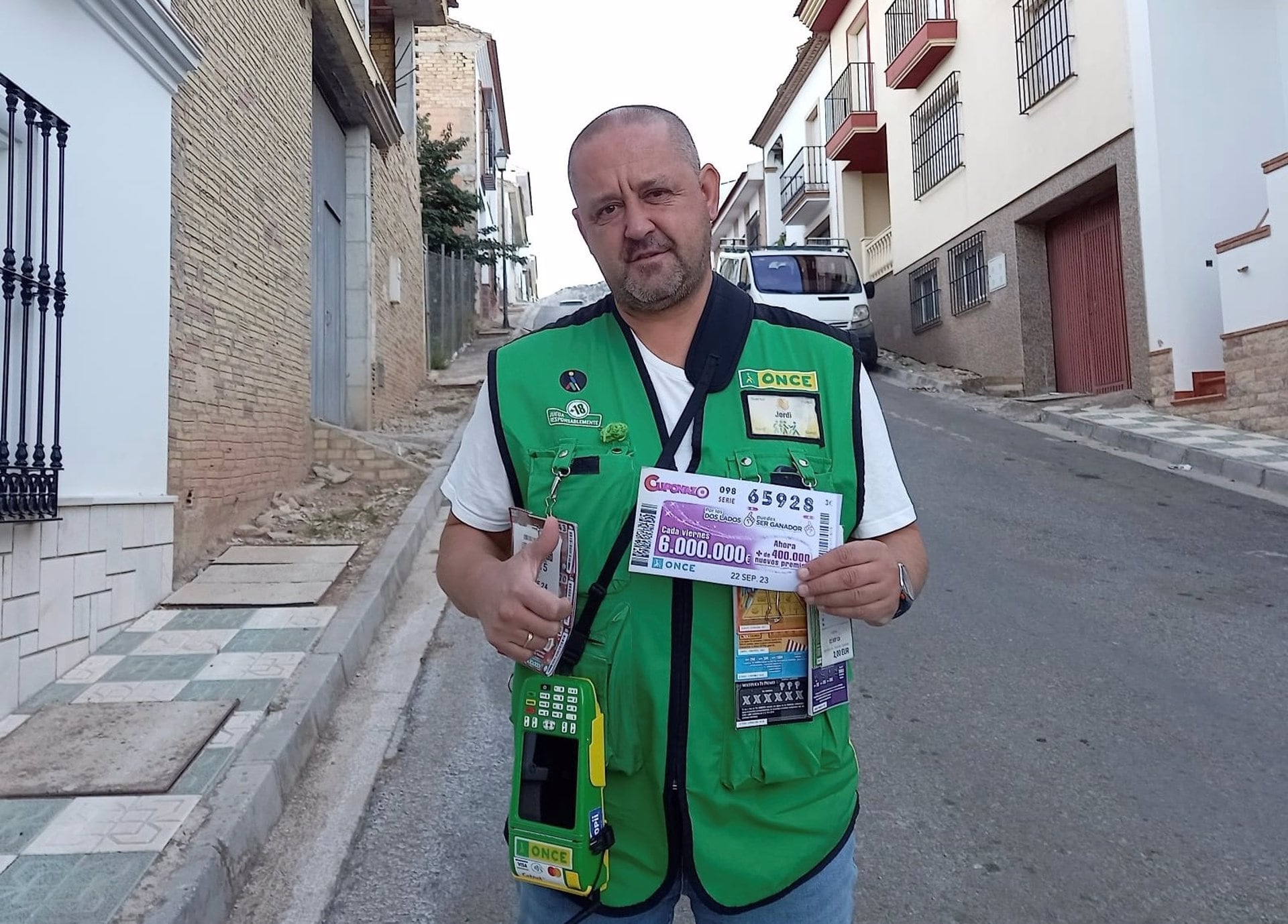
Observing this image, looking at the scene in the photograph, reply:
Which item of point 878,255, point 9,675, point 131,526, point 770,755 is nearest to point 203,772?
point 9,675

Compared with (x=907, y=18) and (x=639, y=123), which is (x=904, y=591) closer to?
(x=639, y=123)

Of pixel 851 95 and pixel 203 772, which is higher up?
pixel 851 95

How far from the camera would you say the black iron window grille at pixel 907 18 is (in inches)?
645

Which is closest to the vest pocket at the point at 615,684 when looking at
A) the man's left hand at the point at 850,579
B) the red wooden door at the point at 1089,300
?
the man's left hand at the point at 850,579

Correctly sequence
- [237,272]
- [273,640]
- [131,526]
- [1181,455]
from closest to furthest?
1. [273,640]
2. [131,526]
3. [237,272]
4. [1181,455]

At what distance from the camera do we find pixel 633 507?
1388mm

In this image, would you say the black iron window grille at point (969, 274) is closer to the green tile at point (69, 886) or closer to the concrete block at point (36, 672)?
the concrete block at point (36, 672)

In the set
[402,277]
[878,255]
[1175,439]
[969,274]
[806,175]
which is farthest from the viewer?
[806,175]

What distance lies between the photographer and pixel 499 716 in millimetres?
4211

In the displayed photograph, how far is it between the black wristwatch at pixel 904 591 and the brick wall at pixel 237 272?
17.5 ft

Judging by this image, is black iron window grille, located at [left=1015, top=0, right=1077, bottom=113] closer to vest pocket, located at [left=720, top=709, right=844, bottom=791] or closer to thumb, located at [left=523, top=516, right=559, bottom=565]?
vest pocket, located at [left=720, top=709, right=844, bottom=791]

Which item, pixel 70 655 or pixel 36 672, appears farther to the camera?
pixel 70 655

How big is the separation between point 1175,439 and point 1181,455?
49 centimetres

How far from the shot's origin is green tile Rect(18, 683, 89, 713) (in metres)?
4.10
